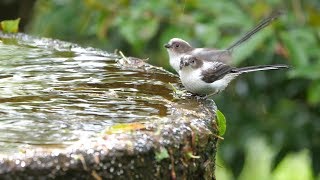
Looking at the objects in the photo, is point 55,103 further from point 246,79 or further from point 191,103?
point 246,79

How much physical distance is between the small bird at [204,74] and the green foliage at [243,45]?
0.65 meters

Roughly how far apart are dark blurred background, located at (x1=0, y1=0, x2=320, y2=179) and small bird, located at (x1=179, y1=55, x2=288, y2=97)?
0.67 m

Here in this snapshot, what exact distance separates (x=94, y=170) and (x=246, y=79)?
391cm

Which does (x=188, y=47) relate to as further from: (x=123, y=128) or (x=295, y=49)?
(x=123, y=128)

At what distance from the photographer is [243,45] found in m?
5.40

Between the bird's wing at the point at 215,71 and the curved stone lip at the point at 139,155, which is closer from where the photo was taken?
the curved stone lip at the point at 139,155

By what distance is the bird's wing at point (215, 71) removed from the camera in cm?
440

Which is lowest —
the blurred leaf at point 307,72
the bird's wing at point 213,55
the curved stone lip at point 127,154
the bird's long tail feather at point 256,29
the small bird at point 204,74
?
the curved stone lip at point 127,154

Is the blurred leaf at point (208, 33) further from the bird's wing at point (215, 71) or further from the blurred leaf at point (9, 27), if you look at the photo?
the blurred leaf at point (9, 27)

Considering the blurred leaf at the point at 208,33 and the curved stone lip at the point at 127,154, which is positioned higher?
the blurred leaf at the point at 208,33

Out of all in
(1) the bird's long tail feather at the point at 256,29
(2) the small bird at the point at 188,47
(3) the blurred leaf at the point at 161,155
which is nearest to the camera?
(3) the blurred leaf at the point at 161,155

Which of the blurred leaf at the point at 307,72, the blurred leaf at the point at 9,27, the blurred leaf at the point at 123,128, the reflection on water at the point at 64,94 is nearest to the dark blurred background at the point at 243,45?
the blurred leaf at the point at 307,72

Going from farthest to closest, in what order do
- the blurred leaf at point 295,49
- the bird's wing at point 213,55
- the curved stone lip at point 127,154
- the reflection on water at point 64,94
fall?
1. the blurred leaf at point 295,49
2. the bird's wing at point 213,55
3. the reflection on water at point 64,94
4. the curved stone lip at point 127,154

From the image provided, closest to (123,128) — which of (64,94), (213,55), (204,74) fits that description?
(64,94)
